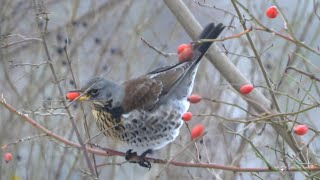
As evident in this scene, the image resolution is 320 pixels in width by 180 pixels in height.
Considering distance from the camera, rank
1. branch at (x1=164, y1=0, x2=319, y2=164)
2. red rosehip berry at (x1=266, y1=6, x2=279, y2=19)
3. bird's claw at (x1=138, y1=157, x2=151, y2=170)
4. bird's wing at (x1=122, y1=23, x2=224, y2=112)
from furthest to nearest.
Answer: bird's claw at (x1=138, y1=157, x2=151, y2=170) < bird's wing at (x1=122, y1=23, x2=224, y2=112) < branch at (x1=164, y1=0, x2=319, y2=164) < red rosehip berry at (x1=266, y1=6, x2=279, y2=19)

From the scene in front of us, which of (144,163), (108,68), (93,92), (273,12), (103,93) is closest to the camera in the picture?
(273,12)

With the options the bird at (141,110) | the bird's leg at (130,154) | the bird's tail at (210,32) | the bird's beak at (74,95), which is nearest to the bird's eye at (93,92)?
the bird at (141,110)

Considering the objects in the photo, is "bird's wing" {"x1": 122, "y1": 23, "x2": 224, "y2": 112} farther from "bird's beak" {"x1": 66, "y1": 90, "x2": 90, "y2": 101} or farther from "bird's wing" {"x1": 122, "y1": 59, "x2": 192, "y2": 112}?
"bird's beak" {"x1": 66, "y1": 90, "x2": 90, "y2": 101}

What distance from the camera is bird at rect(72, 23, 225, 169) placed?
12.4ft

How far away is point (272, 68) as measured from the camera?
512 centimetres

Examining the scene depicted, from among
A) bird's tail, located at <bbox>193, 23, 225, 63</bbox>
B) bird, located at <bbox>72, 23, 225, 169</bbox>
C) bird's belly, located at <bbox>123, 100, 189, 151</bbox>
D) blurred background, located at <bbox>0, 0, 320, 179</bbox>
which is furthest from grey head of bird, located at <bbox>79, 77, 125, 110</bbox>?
blurred background, located at <bbox>0, 0, 320, 179</bbox>

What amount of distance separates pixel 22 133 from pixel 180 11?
2.40m

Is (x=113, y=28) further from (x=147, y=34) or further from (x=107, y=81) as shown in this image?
(x=107, y=81)

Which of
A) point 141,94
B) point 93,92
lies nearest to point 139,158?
point 141,94

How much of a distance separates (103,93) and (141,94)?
10.1 inches

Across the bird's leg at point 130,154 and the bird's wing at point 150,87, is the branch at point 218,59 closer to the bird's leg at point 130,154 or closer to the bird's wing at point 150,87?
the bird's wing at point 150,87

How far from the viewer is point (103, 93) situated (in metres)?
3.77

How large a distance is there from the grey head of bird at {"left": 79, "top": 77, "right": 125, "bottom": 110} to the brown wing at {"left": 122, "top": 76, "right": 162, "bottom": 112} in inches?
1.7

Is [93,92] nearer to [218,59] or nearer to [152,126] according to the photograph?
[152,126]
